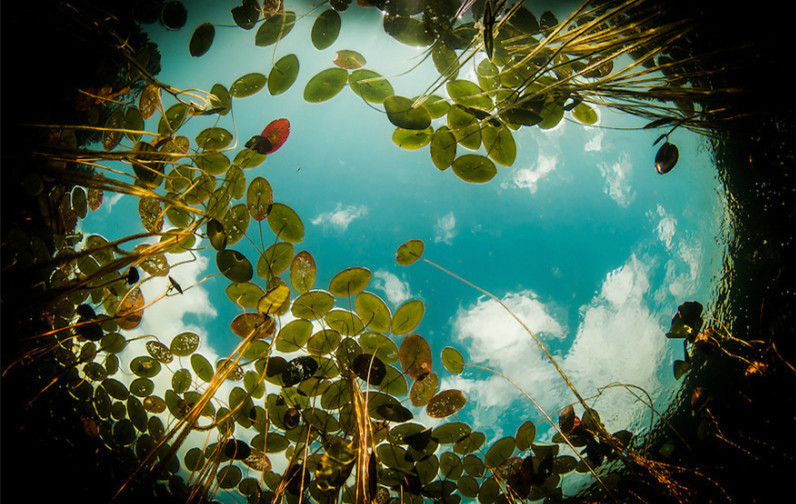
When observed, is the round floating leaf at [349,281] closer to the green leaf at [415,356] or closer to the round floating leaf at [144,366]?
the green leaf at [415,356]

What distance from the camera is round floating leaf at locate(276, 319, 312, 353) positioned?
826 millimetres

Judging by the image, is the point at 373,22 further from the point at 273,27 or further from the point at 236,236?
the point at 236,236

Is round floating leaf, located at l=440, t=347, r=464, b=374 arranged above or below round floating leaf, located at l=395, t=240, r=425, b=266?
below

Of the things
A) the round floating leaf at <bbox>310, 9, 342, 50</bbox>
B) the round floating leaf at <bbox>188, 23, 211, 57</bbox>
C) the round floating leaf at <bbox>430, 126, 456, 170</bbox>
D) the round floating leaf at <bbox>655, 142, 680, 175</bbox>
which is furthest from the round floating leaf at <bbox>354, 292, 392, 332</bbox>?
the round floating leaf at <bbox>655, 142, 680, 175</bbox>

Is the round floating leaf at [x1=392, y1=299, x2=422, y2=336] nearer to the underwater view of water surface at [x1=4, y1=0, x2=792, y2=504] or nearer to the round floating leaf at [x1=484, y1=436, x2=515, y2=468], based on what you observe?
the underwater view of water surface at [x1=4, y1=0, x2=792, y2=504]

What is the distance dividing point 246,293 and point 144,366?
28.8 inches

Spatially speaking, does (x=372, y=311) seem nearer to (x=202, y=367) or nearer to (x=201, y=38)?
(x=202, y=367)

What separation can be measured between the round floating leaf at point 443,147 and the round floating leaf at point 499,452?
118 centimetres

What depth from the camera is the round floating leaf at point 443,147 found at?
878 millimetres

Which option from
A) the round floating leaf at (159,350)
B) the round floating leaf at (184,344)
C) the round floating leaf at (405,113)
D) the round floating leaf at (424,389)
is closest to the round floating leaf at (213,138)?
the round floating leaf at (405,113)

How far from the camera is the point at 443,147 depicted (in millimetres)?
896

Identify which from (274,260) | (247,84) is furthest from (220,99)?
(274,260)

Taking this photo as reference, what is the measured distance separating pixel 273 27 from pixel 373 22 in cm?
72

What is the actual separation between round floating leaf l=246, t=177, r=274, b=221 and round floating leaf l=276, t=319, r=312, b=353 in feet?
1.29
